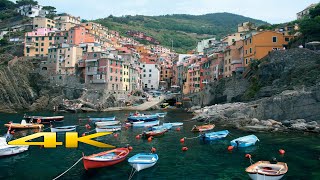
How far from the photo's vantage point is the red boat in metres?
23.5

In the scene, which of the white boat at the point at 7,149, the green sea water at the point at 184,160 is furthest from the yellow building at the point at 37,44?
the white boat at the point at 7,149

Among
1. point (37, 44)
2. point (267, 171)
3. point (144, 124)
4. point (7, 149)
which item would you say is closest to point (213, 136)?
point (267, 171)

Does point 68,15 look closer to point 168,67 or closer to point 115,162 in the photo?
point 168,67

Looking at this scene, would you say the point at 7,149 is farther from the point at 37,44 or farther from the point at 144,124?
the point at 37,44

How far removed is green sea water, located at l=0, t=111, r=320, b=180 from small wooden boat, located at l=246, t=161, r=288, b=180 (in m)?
1.10

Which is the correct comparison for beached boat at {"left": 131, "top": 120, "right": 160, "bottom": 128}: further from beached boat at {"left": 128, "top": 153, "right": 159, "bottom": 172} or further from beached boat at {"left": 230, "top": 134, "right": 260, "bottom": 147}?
beached boat at {"left": 128, "top": 153, "right": 159, "bottom": 172}

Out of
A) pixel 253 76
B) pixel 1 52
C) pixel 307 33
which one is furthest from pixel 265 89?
pixel 1 52

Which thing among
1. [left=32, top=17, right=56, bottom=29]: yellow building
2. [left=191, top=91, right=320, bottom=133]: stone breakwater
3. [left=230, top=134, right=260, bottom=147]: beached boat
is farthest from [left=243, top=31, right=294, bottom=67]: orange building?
[left=32, top=17, right=56, bottom=29]: yellow building

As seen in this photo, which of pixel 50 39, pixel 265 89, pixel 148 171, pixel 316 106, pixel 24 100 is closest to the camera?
pixel 148 171

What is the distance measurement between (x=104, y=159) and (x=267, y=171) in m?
13.8

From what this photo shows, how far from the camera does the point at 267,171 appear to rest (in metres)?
22.2

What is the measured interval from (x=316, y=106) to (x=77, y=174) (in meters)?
42.0

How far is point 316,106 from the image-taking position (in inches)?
1866

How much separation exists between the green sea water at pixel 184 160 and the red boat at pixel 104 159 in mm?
437
